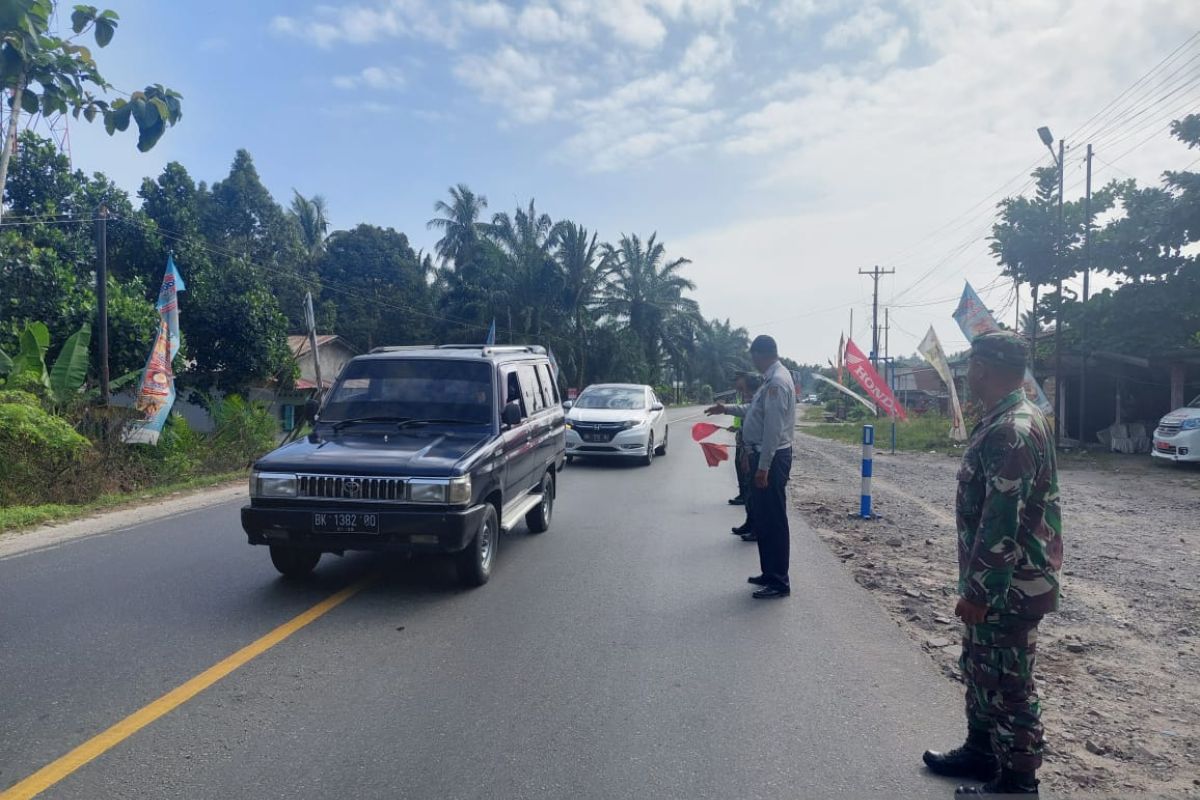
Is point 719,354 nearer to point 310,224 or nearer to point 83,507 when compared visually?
point 310,224

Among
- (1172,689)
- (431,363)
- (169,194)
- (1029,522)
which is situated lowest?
(1172,689)

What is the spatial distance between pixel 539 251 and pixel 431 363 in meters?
37.1

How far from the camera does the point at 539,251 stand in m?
43.6

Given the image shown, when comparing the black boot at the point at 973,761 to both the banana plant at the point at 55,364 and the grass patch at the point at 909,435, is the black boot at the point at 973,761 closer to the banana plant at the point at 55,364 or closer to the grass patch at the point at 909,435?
the banana plant at the point at 55,364

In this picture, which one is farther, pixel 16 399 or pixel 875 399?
pixel 875 399

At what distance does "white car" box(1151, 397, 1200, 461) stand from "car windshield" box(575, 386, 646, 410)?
10.7m

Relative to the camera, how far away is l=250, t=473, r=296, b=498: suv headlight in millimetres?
5770

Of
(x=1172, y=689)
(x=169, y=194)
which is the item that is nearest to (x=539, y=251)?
(x=169, y=194)

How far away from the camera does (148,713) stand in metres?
3.97

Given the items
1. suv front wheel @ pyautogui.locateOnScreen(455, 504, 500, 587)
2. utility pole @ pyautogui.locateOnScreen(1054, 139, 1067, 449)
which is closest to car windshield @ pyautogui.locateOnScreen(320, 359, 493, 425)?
suv front wheel @ pyautogui.locateOnScreen(455, 504, 500, 587)

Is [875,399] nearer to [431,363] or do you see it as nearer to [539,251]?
[431,363]

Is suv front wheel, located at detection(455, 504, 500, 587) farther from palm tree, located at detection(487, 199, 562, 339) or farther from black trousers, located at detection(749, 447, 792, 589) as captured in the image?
palm tree, located at detection(487, 199, 562, 339)

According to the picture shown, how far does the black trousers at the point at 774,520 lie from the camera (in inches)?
248

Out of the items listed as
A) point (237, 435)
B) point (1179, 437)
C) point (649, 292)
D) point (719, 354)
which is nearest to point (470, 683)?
point (237, 435)
